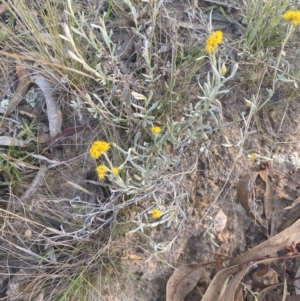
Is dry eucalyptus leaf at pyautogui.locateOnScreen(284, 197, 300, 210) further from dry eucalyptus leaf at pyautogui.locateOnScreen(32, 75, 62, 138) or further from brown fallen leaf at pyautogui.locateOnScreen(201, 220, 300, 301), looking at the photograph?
dry eucalyptus leaf at pyautogui.locateOnScreen(32, 75, 62, 138)

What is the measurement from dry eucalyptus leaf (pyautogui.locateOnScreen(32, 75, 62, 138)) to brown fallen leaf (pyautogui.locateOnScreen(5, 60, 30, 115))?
4 centimetres

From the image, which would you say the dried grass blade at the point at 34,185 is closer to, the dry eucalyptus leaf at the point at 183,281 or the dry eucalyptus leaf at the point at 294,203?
the dry eucalyptus leaf at the point at 183,281

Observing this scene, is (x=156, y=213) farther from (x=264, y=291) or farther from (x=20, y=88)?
(x=20, y=88)


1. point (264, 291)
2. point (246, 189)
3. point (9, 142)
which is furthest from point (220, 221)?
point (9, 142)

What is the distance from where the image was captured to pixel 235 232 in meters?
1.52

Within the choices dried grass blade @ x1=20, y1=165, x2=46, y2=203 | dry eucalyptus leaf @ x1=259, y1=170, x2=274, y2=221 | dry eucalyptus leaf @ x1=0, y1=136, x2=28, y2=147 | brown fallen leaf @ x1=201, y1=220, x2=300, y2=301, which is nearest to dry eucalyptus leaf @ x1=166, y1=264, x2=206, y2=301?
brown fallen leaf @ x1=201, y1=220, x2=300, y2=301

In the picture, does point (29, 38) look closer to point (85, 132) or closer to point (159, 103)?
point (85, 132)

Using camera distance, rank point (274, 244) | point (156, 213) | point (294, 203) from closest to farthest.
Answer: point (156, 213), point (274, 244), point (294, 203)

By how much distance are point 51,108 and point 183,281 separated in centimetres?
74

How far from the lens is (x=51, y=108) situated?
5.11ft

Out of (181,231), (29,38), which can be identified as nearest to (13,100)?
(29,38)

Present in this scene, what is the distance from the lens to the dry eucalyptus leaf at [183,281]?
4.73ft

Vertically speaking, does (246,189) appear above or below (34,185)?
below

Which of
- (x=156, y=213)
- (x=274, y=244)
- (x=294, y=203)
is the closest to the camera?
(x=156, y=213)
